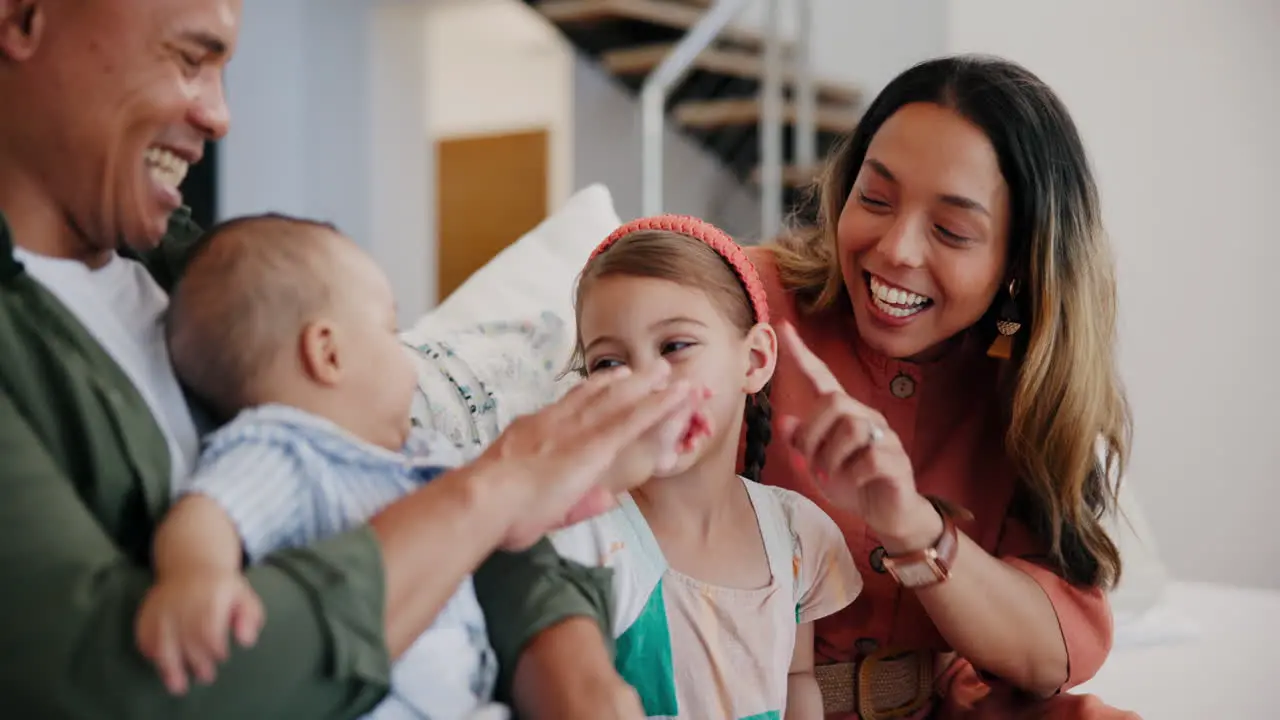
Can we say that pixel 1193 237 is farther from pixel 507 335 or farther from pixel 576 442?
pixel 576 442

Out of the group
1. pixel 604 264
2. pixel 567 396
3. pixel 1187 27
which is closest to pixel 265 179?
pixel 1187 27

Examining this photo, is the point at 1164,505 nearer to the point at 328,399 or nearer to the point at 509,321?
the point at 509,321

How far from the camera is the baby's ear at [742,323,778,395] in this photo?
129 cm

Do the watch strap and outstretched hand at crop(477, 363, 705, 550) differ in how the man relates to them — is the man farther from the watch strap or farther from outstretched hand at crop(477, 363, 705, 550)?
the watch strap

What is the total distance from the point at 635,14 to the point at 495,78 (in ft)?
11.1

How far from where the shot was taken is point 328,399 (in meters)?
0.94

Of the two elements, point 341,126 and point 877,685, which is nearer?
point 877,685

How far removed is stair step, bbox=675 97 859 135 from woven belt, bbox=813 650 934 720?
4466 mm

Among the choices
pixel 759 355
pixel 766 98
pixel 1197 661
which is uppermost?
pixel 759 355

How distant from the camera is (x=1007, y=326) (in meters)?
1.54

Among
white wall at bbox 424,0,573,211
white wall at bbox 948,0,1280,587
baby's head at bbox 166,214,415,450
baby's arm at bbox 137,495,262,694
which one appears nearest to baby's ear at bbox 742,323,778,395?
baby's head at bbox 166,214,415,450

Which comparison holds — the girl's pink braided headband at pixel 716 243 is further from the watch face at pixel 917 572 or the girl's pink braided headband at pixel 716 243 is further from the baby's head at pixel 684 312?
the watch face at pixel 917 572

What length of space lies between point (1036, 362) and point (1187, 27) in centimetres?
264

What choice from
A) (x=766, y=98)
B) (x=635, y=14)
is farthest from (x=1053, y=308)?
(x=635, y=14)
